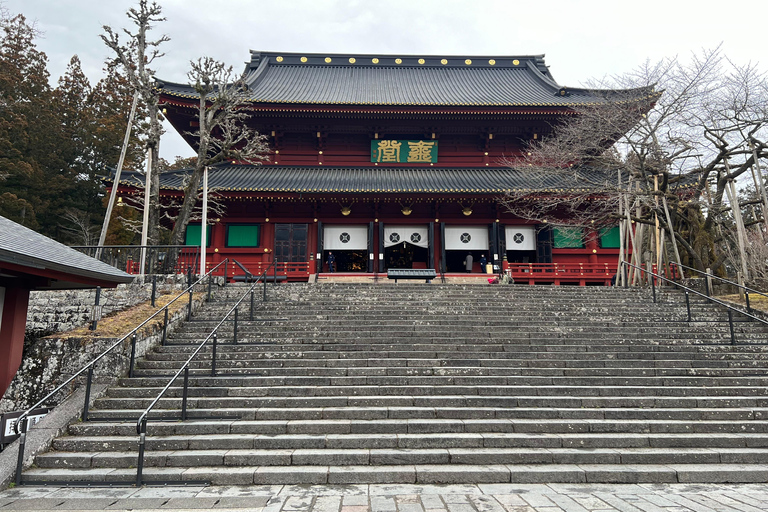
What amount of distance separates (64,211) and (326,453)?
28.1m

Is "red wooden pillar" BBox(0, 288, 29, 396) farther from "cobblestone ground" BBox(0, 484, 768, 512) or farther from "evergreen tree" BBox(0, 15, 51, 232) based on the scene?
"evergreen tree" BBox(0, 15, 51, 232)

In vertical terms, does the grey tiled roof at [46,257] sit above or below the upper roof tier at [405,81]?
below

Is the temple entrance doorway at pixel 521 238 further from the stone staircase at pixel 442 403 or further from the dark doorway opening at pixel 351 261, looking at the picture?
the dark doorway opening at pixel 351 261

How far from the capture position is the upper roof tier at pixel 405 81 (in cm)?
1933

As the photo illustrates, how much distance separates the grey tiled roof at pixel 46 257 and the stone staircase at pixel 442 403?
179 cm

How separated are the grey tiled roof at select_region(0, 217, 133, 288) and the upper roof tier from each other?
444 inches

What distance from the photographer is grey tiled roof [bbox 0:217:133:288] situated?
18.0 ft

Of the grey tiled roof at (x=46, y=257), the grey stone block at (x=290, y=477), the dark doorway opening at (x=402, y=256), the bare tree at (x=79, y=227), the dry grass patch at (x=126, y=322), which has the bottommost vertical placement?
the grey stone block at (x=290, y=477)

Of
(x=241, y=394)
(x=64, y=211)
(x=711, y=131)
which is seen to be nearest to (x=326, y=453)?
(x=241, y=394)

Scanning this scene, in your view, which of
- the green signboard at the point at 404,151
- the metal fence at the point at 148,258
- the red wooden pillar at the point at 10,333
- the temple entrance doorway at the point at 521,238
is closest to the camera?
the red wooden pillar at the point at 10,333

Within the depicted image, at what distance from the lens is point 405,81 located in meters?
23.0

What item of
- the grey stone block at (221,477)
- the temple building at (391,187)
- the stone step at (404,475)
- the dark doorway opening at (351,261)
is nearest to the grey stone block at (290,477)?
the stone step at (404,475)

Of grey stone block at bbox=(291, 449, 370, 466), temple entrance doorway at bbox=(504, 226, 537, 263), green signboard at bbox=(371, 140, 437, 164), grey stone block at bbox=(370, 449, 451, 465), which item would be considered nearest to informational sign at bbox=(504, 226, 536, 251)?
temple entrance doorway at bbox=(504, 226, 537, 263)

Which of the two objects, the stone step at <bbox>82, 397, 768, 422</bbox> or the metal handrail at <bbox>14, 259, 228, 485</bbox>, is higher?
the metal handrail at <bbox>14, 259, 228, 485</bbox>
